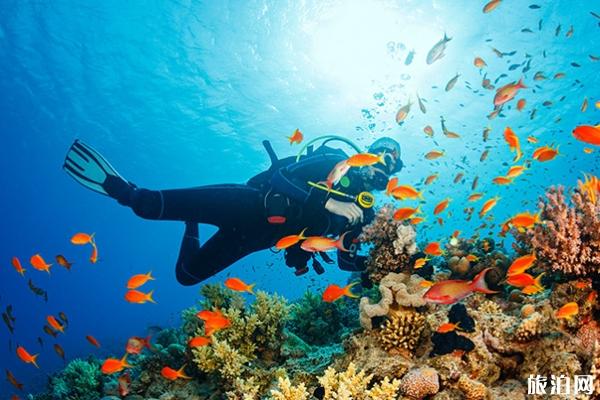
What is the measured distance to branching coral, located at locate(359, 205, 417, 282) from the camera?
15.4 ft

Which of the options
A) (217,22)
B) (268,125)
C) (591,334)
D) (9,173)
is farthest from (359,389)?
(9,173)

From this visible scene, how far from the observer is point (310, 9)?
2005 cm

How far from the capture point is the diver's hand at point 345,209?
211 inches

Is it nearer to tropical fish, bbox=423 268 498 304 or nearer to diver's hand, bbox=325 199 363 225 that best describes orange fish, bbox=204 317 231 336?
diver's hand, bbox=325 199 363 225

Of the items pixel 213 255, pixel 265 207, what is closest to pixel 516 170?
pixel 265 207

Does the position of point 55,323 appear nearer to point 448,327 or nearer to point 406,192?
point 406,192

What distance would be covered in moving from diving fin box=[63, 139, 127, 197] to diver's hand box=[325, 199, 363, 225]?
4053mm

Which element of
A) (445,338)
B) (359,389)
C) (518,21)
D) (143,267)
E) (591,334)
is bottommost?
(359,389)

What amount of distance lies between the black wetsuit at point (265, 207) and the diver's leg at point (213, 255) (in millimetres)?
22

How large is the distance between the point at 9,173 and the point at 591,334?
181 ft

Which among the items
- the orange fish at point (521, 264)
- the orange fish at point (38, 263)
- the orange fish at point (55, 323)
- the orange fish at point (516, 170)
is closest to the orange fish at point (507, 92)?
the orange fish at point (516, 170)

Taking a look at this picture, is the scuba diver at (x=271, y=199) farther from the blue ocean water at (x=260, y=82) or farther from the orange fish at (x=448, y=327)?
the blue ocean water at (x=260, y=82)

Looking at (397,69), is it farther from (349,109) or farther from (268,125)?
(268,125)

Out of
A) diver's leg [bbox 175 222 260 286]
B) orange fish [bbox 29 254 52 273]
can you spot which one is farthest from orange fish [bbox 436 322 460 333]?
orange fish [bbox 29 254 52 273]
